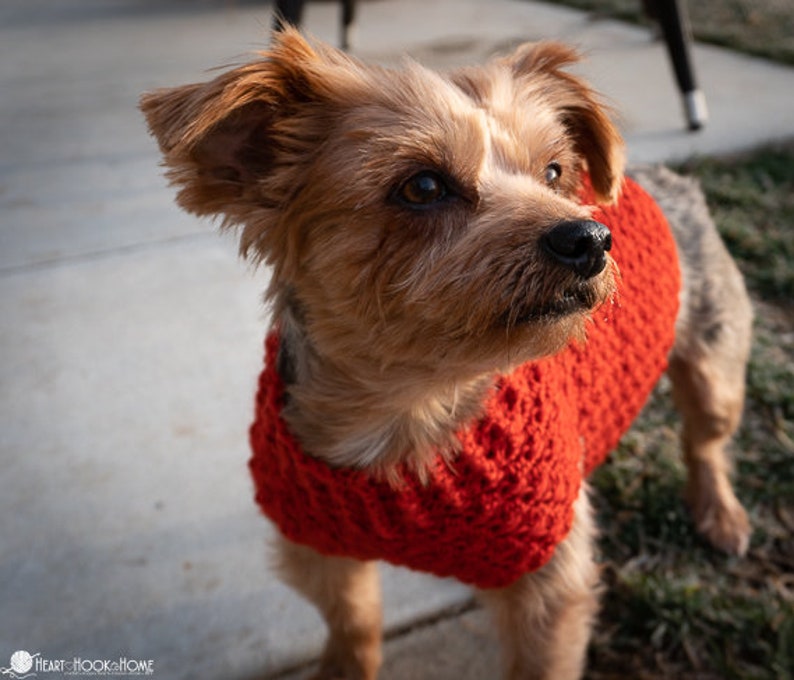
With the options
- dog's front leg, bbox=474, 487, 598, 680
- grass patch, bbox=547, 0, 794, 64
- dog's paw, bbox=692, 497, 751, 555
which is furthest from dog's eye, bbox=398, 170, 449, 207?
grass patch, bbox=547, 0, 794, 64

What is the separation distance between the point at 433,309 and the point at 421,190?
240mm

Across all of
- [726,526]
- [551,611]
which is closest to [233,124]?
[551,611]

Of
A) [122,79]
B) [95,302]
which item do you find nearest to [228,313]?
[95,302]

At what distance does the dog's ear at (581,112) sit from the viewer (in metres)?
1.90

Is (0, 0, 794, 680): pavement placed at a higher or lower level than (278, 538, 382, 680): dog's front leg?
lower

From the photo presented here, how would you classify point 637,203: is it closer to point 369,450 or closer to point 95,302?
point 369,450

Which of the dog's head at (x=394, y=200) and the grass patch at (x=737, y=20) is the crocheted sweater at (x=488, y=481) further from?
the grass patch at (x=737, y=20)

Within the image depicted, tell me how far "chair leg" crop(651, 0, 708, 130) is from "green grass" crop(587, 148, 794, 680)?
1698 millimetres

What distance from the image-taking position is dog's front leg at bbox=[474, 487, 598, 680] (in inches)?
72.2

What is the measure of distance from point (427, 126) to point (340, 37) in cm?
584

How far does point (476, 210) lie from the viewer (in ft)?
5.18

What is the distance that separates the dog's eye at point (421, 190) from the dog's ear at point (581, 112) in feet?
1.64

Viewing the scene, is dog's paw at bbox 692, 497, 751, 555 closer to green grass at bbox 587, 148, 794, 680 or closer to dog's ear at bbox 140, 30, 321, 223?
green grass at bbox 587, 148, 794, 680

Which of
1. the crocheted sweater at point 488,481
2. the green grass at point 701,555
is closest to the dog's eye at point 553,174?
the crocheted sweater at point 488,481
